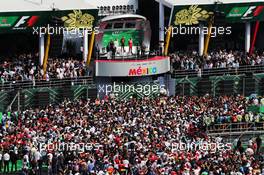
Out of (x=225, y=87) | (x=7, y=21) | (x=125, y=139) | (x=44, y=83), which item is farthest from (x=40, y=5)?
(x=125, y=139)

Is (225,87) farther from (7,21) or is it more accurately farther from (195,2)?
(7,21)

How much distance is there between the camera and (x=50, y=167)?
64312mm

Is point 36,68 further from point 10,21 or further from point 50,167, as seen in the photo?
point 50,167

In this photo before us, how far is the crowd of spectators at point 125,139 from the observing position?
207ft

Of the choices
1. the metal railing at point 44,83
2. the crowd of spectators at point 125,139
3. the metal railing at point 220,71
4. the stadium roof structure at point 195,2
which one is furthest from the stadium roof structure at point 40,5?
the metal railing at point 220,71

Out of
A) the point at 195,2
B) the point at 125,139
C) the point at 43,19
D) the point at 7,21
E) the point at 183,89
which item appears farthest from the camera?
the point at 195,2

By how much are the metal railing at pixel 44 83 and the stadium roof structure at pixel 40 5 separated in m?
4.40

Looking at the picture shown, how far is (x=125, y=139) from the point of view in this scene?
6738 centimetres

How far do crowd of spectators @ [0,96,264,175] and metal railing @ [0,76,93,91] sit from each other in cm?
293

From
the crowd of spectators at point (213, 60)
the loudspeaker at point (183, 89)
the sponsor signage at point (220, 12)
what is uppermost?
the sponsor signage at point (220, 12)

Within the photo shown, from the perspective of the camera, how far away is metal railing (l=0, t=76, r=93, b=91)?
258 feet

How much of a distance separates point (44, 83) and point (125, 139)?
13801mm

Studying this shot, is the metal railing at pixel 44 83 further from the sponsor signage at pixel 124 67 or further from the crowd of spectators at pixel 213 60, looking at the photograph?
the crowd of spectators at pixel 213 60

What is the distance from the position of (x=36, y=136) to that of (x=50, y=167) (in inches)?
136
